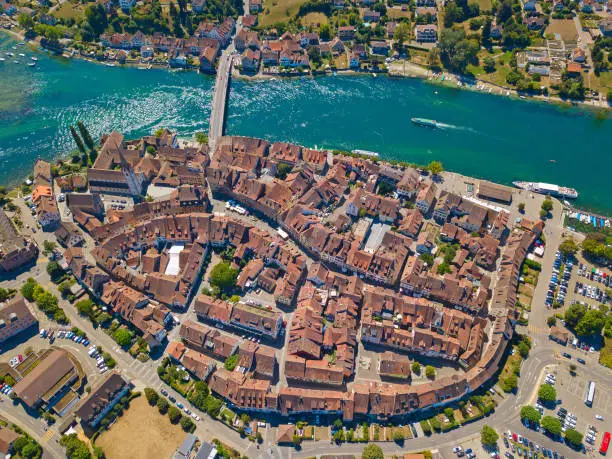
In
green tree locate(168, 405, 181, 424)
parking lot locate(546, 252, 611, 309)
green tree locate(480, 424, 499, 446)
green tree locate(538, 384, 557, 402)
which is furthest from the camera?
parking lot locate(546, 252, 611, 309)

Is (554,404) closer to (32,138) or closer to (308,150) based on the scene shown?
(308,150)

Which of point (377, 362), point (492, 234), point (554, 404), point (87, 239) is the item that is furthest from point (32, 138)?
point (554, 404)

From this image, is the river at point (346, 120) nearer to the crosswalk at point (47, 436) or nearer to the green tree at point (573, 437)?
the green tree at point (573, 437)

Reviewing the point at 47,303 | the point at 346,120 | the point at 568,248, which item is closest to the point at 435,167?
the point at 346,120

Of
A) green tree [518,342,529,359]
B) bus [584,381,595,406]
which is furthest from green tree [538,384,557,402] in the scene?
green tree [518,342,529,359]

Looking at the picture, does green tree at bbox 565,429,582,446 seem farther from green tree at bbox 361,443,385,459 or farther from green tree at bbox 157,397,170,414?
green tree at bbox 157,397,170,414

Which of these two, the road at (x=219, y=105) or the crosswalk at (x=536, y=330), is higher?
the road at (x=219, y=105)

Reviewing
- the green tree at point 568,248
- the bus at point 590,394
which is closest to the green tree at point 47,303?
the bus at point 590,394
